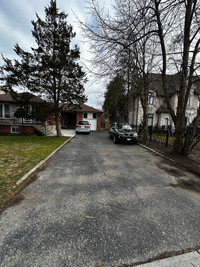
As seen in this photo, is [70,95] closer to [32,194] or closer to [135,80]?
[135,80]

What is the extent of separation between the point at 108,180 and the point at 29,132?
46.7ft

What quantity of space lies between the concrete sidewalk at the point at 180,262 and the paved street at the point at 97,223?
8 centimetres

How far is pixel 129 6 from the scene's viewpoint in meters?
5.34

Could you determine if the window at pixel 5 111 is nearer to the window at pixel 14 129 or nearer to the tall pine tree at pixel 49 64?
the window at pixel 14 129

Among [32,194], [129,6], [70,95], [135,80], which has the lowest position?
[32,194]

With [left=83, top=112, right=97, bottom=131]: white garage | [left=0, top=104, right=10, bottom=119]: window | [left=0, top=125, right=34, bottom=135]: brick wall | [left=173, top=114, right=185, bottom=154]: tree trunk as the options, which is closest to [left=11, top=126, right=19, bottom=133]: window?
[left=0, top=125, right=34, bottom=135]: brick wall

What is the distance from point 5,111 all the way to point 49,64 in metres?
9.61

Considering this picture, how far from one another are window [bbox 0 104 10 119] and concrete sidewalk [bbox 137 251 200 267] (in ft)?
60.8

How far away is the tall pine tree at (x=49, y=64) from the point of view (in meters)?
9.83

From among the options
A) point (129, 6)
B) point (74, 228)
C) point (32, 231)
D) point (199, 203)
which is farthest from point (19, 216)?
point (129, 6)

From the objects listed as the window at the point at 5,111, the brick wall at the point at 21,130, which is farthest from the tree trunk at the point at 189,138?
the window at the point at 5,111

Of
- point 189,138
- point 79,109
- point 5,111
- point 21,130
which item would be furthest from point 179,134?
point 5,111

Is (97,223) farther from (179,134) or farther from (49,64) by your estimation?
(49,64)

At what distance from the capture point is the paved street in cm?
152
